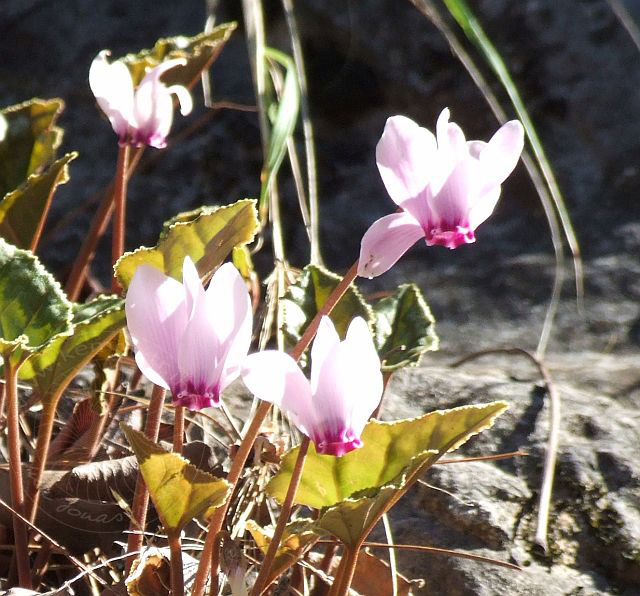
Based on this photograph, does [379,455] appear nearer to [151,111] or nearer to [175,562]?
[175,562]

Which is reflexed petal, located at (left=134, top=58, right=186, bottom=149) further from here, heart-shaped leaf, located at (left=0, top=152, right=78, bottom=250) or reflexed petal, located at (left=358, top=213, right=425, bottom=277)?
reflexed petal, located at (left=358, top=213, right=425, bottom=277)

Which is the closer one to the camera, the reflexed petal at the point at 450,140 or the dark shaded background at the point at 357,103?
the reflexed petal at the point at 450,140

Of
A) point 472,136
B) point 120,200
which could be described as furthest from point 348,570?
point 472,136

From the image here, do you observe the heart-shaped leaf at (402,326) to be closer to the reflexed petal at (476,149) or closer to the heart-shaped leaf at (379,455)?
the heart-shaped leaf at (379,455)

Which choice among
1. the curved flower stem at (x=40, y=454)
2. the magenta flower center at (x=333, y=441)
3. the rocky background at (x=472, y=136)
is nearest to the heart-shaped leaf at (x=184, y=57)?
the rocky background at (x=472, y=136)

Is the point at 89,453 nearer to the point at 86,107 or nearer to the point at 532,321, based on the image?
the point at 532,321

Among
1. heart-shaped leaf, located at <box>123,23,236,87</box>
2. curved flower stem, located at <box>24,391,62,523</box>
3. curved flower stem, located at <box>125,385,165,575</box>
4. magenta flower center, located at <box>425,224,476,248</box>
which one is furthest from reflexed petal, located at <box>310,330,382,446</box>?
heart-shaped leaf, located at <box>123,23,236,87</box>
